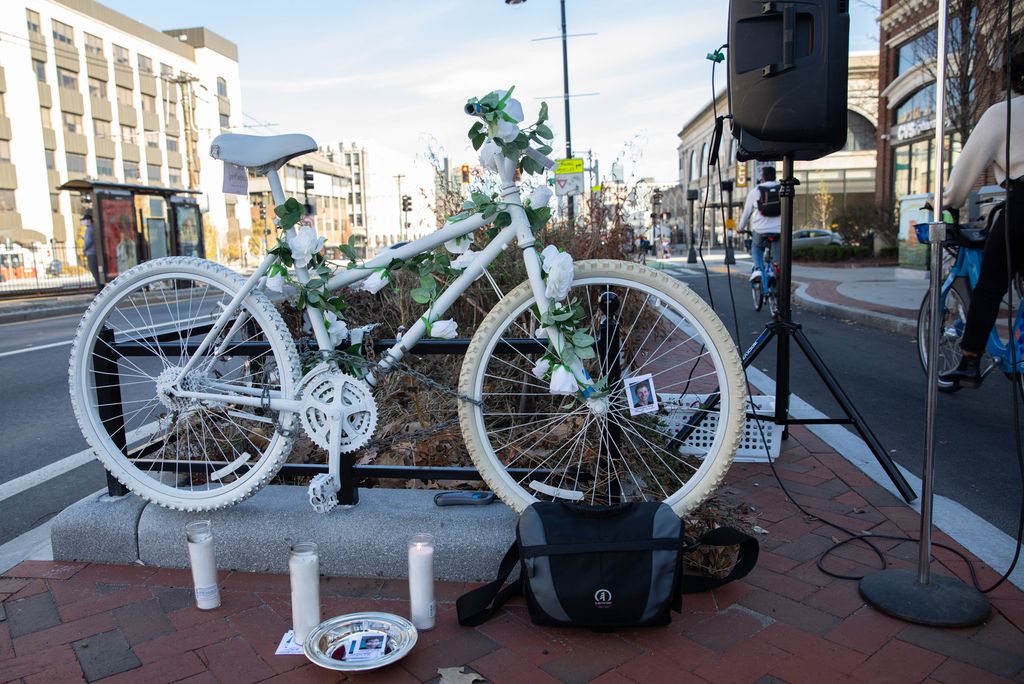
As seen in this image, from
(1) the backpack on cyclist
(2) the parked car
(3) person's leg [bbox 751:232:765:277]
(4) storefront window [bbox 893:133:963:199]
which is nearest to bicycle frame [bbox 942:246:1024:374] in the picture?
(1) the backpack on cyclist

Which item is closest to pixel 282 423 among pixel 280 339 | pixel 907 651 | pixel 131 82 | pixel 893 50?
pixel 280 339

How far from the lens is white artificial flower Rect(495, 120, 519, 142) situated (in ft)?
7.75

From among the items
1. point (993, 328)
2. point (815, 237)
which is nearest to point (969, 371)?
point (993, 328)

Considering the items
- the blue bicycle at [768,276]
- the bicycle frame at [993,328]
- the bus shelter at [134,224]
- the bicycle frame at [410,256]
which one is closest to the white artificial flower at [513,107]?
the bicycle frame at [410,256]

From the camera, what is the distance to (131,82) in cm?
5022

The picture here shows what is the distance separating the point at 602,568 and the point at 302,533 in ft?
3.69

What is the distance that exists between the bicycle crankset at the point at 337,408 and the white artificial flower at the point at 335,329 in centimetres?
14

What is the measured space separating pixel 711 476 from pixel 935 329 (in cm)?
82

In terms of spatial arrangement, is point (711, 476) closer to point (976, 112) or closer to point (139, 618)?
point (139, 618)

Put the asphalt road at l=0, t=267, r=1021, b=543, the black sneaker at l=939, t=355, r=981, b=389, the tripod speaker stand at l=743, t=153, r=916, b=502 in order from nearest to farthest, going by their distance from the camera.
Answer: the tripod speaker stand at l=743, t=153, r=916, b=502
the asphalt road at l=0, t=267, r=1021, b=543
the black sneaker at l=939, t=355, r=981, b=389

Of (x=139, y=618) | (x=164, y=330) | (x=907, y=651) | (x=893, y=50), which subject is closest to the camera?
(x=907, y=651)

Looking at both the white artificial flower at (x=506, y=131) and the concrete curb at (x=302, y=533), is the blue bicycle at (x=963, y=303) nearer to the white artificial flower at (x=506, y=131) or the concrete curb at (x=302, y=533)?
the white artificial flower at (x=506, y=131)

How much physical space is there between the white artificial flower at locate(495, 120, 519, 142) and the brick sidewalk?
156 cm

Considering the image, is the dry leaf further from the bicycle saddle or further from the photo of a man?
the bicycle saddle
